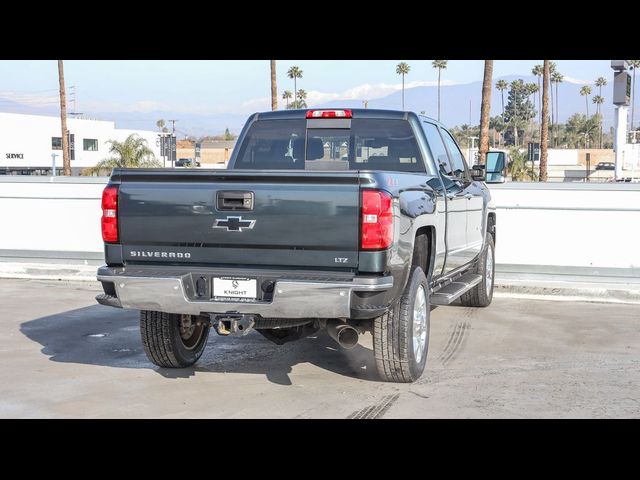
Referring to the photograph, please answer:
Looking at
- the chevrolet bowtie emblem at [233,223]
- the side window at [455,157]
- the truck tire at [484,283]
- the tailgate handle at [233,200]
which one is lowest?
the truck tire at [484,283]

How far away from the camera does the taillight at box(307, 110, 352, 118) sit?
8.13 metres

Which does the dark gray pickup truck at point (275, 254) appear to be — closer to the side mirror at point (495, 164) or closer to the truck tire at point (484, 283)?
the side mirror at point (495, 164)

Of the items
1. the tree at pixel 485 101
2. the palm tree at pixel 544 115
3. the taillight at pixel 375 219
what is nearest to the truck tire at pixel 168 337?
the taillight at pixel 375 219

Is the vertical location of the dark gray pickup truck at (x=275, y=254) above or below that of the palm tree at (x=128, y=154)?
below

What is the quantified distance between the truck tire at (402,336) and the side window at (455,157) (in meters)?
2.39

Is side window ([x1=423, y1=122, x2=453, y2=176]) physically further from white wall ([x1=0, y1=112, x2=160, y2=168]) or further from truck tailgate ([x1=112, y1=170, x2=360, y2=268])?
white wall ([x1=0, y1=112, x2=160, y2=168])

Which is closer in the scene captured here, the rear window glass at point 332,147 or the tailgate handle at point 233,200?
the tailgate handle at point 233,200

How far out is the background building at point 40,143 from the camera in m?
73.0

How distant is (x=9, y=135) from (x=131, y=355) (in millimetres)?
70502

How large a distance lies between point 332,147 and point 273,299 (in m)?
2.61

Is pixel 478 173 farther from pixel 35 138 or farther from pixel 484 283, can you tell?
pixel 35 138

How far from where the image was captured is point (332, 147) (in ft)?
26.8

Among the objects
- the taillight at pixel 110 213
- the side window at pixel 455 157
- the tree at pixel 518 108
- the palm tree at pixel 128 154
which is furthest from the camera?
the tree at pixel 518 108

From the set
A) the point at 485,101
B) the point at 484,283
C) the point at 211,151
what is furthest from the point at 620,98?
the point at 211,151
